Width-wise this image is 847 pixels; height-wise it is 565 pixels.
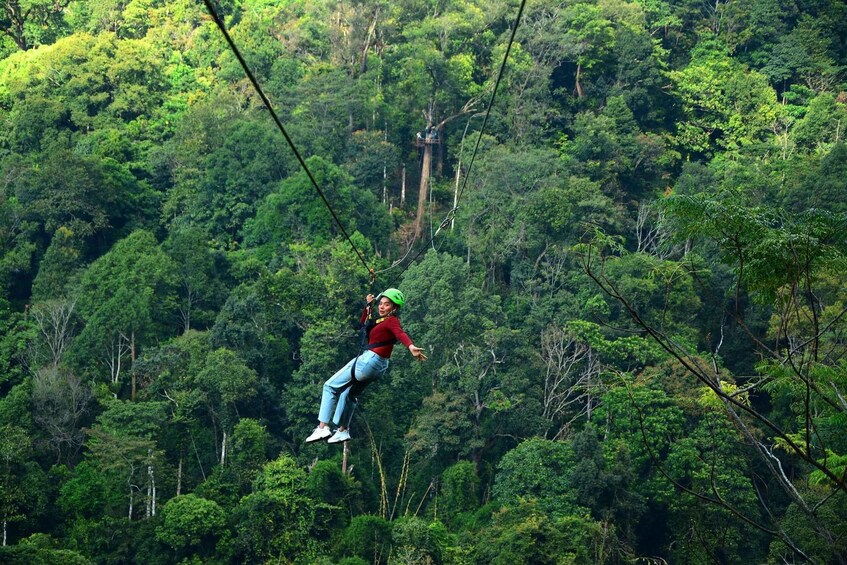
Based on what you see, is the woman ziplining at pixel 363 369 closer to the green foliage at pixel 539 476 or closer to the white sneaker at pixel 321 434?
the white sneaker at pixel 321 434

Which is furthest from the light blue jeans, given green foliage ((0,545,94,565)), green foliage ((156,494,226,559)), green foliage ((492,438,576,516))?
green foliage ((156,494,226,559))

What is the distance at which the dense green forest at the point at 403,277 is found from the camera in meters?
26.6

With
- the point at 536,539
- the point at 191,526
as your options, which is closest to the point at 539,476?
the point at 536,539

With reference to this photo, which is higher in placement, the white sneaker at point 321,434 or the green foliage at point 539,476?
the white sneaker at point 321,434

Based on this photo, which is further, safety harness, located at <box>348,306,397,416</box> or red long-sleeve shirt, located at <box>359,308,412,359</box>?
safety harness, located at <box>348,306,397,416</box>

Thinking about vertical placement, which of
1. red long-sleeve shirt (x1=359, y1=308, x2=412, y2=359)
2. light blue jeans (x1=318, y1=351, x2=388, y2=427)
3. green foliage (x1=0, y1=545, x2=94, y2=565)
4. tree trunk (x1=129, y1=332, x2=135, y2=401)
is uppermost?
red long-sleeve shirt (x1=359, y1=308, x2=412, y2=359)

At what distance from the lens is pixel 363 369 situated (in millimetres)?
9656

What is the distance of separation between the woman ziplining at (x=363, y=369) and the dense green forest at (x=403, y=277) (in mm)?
10889

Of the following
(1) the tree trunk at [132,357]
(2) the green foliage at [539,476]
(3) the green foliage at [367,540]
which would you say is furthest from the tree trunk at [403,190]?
(3) the green foliage at [367,540]

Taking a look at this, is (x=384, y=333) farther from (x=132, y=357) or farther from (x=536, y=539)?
(x=132, y=357)

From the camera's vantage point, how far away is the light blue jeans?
9664mm

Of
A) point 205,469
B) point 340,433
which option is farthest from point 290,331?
point 340,433

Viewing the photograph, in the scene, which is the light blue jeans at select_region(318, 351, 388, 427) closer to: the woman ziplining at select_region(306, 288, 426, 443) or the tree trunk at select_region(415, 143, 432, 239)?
the woman ziplining at select_region(306, 288, 426, 443)

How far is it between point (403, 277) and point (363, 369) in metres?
22.4
